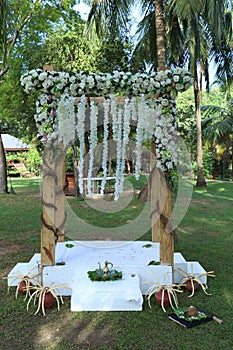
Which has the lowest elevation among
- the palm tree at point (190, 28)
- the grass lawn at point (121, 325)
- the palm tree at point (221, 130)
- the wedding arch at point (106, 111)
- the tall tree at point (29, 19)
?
the grass lawn at point (121, 325)

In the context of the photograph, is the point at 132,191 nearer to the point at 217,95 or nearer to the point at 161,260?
the point at 161,260

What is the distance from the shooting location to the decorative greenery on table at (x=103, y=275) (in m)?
3.66

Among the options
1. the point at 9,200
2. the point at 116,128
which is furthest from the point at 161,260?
the point at 9,200

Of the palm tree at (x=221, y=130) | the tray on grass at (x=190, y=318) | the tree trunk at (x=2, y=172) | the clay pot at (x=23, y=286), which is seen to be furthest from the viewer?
the palm tree at (x=221, y=130)

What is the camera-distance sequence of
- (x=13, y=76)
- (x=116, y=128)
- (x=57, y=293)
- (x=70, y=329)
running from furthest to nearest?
(x=13, y=76) → (x=116, y=128) → (x=57, y=293) → (x=70, y=329)

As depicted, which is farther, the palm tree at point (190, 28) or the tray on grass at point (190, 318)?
the palm tree at point (190, 28)

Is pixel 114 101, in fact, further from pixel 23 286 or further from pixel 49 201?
pixel 23 286

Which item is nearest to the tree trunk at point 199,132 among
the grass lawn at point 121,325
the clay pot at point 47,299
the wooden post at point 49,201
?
the grass lawn at point 121,325

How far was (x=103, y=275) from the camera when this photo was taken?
367 cm

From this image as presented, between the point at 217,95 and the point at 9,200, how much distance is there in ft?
82.3

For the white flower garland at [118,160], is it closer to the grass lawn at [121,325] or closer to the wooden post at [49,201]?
the wooden post at [49,201]

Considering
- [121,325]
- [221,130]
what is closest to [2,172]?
[121,325]

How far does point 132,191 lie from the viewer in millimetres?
12180

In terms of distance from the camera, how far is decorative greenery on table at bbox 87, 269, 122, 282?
3658 mm
